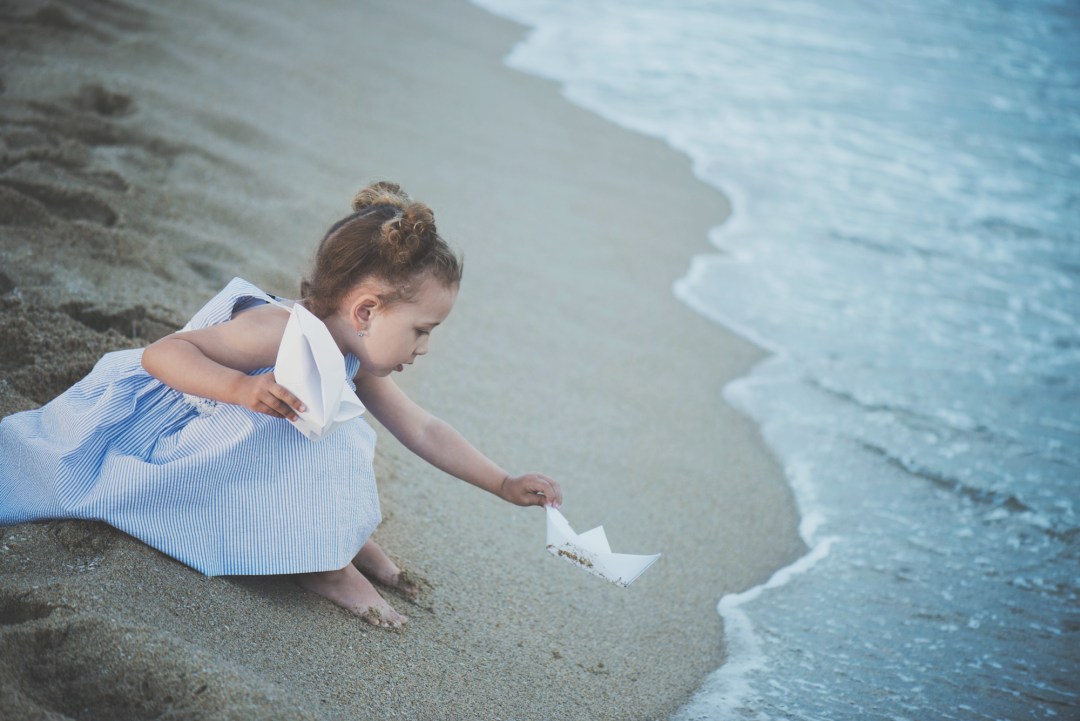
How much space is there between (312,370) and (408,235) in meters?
0.39

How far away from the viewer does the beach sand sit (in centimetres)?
185

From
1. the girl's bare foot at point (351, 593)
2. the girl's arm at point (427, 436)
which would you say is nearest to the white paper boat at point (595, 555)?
the girl's arm at point (427, 436)

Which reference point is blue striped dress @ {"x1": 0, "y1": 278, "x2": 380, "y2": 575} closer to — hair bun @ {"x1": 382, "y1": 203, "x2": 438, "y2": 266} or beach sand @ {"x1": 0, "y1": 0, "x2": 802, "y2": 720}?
beach sand @ {"x1": 0, "y1": 0, "x2": 802, "y2": 720}

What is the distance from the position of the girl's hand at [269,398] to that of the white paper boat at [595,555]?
1.98ft

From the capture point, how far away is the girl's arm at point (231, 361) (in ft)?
5.87

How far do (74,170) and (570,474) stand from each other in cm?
227

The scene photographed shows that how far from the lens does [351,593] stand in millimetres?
2131

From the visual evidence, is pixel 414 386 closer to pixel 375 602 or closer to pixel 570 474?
pixel 570 474

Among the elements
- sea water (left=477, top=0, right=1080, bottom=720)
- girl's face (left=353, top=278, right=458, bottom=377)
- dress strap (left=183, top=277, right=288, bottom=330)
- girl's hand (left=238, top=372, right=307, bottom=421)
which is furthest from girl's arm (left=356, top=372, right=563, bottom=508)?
sea water (left=477, top=0, right=1080, bottom=720)

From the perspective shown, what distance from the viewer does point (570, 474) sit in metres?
3.24

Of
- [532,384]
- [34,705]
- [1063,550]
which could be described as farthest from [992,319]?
[34,705]

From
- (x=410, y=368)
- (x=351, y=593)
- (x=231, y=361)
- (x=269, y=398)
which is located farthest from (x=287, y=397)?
(x=410, y=368)

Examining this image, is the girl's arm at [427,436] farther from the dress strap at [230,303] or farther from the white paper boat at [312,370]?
the white paper boat at [312,370]

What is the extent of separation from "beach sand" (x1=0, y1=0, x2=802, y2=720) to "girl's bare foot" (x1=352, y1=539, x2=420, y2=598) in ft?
0.21
